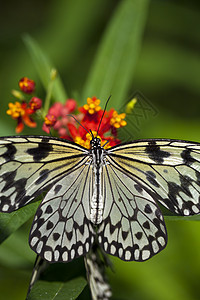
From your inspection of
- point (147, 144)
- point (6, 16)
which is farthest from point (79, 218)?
point (6, 16)

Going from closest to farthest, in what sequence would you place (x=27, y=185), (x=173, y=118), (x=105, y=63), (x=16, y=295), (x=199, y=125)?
1. (x=27, y=185)
2. (x=105, y=63)
3. (x=16, y=295)
4. (x=199, y=125)
5. (x=173, y=118)

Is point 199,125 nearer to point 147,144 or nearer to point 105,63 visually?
point 105,63

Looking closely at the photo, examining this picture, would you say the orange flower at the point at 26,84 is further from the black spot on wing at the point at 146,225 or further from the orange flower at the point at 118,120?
the black spot on wing at the point at 146,225

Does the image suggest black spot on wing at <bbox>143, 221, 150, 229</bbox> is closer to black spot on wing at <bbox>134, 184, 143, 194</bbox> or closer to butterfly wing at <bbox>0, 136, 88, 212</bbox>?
black spot on wing at <bbox>134, 184, 143, 194</bbox>

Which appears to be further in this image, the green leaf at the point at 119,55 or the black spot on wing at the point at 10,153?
the green leaf at the point at 119,55

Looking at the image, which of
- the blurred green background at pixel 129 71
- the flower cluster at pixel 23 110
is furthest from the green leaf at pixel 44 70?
the flower cluster at pixel 23 110

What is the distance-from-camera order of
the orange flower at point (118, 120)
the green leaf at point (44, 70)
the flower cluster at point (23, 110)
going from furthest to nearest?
the green leaf at point (44, 70) < the flower cluster at point (23, 110) < the orange flower at point (118, 120)
